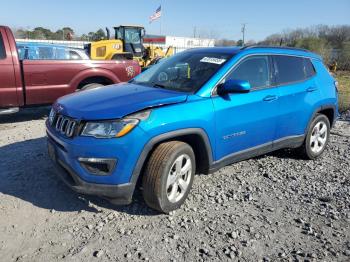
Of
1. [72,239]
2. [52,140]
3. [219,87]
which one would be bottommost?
[72,239]

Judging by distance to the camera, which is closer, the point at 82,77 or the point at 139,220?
the point at 139,220

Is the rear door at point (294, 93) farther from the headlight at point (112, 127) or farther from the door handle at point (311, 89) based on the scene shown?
the headlight at point (112, 127)

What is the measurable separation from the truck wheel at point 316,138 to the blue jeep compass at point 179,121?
18 centimetres

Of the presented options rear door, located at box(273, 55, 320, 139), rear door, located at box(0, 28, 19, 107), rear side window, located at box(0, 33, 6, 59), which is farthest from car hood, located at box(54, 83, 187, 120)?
rear side window, located at box(0, 33, 6, 59)

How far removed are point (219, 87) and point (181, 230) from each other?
157 cm

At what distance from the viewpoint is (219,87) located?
12.3 feet

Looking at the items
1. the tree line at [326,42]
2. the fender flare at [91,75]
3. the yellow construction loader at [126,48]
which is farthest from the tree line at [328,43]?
the fender flare at [91,75]

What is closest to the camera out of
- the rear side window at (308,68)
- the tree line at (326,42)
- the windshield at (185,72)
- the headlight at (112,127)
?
the headlight at (112,127)

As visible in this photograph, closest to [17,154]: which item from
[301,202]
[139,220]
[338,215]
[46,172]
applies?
[46,172]

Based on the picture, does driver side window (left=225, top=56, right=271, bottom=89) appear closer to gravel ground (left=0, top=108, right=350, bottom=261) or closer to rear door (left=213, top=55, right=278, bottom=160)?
rear door (left=213, top=55, right=278, bottom=160)

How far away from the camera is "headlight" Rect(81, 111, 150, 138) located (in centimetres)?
311

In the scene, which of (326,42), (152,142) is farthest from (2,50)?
(326,42)

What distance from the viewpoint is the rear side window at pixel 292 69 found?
4.57 metres

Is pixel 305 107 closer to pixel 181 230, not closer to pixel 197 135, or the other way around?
pixel 197 135
